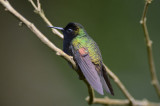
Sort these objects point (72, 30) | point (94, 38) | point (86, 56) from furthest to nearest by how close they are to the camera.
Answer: point (94, 38), point (72, 30), point (86, 56)

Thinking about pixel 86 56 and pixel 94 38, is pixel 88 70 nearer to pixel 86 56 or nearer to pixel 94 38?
pixel 86 56

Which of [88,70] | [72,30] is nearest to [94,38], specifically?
[72,30]

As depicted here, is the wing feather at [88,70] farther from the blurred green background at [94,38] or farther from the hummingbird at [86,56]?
the blurred green background at [94,38]

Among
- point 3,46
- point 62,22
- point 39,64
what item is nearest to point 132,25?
point 62,22

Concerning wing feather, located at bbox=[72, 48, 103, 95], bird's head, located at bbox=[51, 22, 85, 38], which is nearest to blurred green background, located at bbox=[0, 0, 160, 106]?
bird's head, located at bbox=[51, 22, 85, 38]

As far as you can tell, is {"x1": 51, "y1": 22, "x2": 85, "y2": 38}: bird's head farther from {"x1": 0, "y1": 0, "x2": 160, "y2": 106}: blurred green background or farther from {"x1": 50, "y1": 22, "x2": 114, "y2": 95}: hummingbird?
{"x1": 0, "y1": 0, "x2": 160, "y2": 106}: blurred green background

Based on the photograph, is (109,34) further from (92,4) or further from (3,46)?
(3,46)
